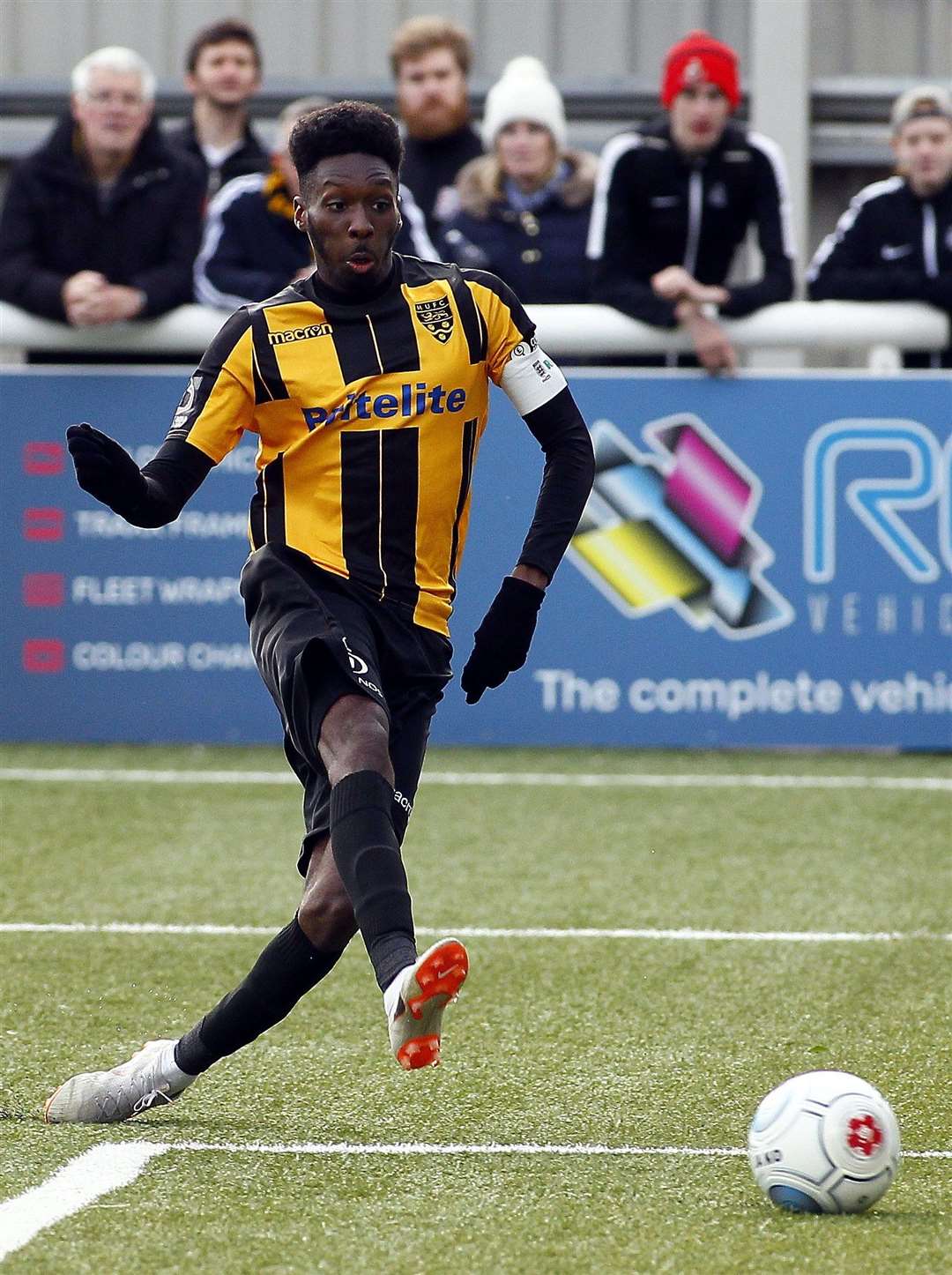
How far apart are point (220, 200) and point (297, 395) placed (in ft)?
16.3

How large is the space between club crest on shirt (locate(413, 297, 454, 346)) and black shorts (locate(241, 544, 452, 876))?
49 centimetres

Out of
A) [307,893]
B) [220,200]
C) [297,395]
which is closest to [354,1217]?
[307,893]

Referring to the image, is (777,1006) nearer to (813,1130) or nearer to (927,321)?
Result: (813,1130)

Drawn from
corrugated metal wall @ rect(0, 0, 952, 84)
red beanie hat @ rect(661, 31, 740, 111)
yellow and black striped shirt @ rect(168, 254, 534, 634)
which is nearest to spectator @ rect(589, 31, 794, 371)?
red beanie hat @ rect(661, 31, 740, 111)

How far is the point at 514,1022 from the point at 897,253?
16.3 feet

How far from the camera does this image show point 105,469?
11.9ft

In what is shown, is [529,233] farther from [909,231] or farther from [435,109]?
[909,231]

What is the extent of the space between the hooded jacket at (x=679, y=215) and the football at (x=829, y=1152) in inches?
216

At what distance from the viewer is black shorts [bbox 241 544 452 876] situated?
12.0 feet

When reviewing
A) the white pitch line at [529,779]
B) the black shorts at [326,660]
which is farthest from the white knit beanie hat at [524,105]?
the black shorts at [326,660]

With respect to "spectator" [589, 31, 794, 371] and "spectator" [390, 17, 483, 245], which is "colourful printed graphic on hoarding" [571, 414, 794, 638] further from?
"spectator" [390, 17, 483, 245]

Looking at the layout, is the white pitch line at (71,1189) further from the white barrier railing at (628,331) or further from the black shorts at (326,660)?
the white barrier railing at (628,331)

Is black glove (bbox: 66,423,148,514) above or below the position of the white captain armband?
below

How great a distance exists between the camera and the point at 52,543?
28.2ft
